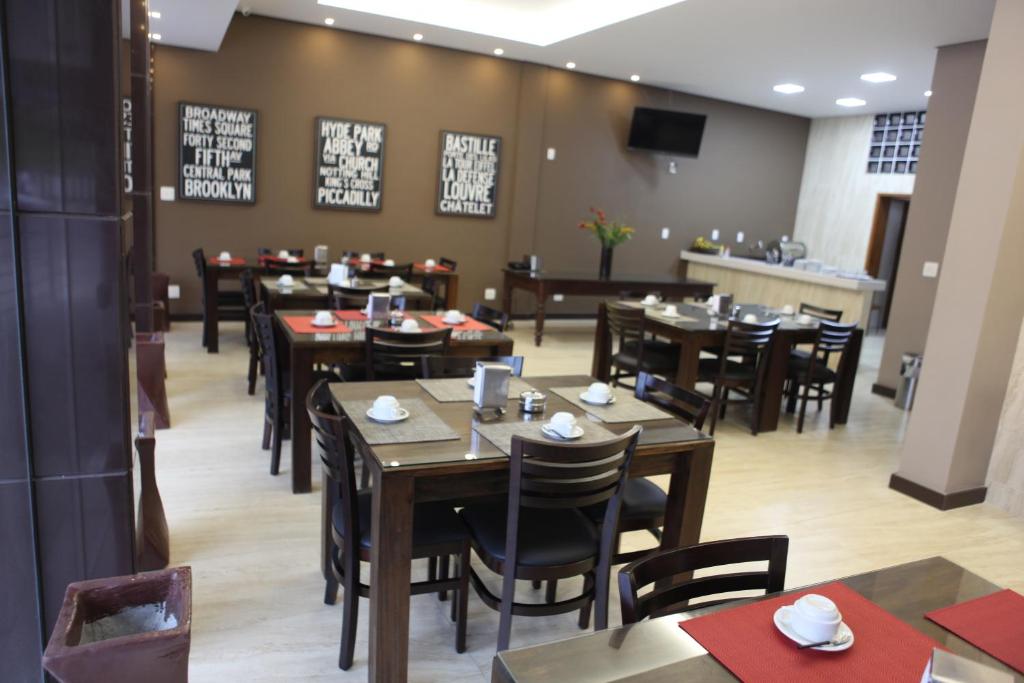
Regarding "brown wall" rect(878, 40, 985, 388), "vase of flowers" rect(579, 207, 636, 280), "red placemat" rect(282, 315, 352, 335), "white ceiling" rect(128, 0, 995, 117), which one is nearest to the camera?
"red placemat" rect(282, 315, 352, 335)

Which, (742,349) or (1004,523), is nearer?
(1004,523)

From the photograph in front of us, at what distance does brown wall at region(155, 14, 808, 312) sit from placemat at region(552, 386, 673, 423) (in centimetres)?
534

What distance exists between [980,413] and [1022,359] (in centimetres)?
38

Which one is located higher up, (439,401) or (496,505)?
(439,401)

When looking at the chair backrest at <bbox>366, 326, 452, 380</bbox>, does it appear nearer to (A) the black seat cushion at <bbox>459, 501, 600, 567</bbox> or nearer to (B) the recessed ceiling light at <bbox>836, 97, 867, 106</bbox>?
(A) the black seat cushion at <bbox>459, 501, 600, 567</bbox>

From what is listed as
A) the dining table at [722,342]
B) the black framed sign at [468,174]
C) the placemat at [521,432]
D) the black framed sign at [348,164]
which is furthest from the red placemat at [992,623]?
the black framed sign at [468,174]

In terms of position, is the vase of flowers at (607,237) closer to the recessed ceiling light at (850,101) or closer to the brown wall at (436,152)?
the brown wall at (436,152)

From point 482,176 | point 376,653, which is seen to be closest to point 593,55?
point 482,176

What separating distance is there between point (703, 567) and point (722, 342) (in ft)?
11.6

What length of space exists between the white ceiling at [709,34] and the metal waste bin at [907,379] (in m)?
2.52

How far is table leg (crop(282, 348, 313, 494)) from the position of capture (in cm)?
339

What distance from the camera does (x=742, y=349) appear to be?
484cm

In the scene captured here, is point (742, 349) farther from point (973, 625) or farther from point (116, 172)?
point (116, 172)

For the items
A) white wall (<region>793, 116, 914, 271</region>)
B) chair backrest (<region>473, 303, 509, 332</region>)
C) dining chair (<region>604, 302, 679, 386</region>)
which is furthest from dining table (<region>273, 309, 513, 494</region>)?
white wall (<region>793, 116, 914, 271</region>)
